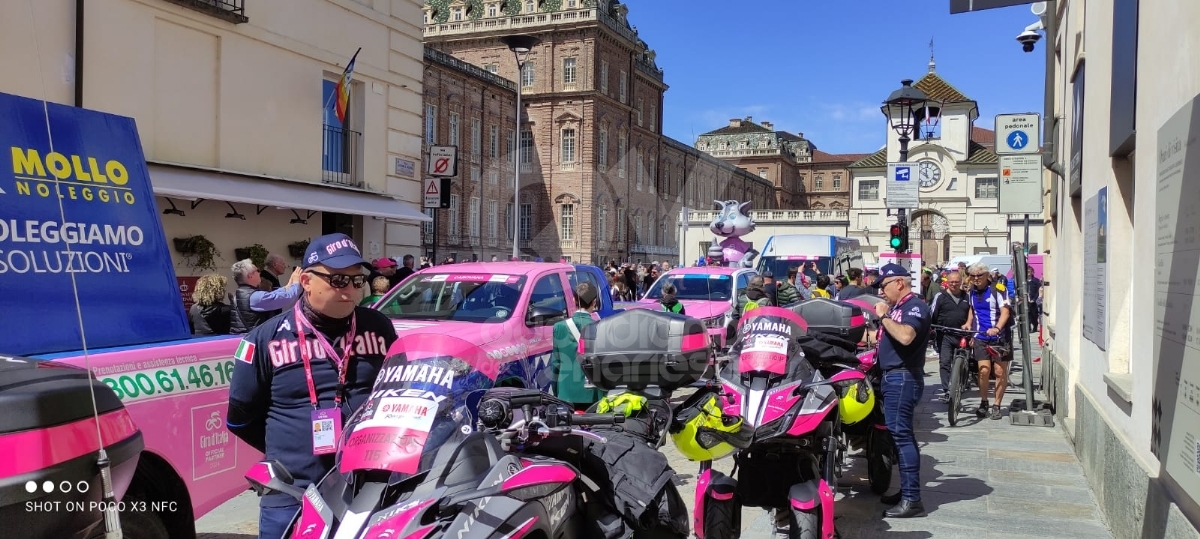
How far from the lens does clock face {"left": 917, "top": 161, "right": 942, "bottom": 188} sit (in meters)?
53.1

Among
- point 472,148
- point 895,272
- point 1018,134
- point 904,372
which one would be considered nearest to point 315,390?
point 904,372

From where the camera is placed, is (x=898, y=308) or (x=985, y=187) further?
(x=985, y=187)

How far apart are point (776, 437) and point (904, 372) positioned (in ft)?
7.44

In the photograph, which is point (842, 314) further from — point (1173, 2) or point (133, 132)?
point (133, 132)

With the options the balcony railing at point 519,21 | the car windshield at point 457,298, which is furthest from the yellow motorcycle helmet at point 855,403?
the balcony railing at point 519,21

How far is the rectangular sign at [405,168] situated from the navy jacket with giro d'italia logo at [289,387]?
15.0 meters

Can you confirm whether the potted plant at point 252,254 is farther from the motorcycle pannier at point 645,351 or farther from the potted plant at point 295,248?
the motorcycle pannier at point 645,351

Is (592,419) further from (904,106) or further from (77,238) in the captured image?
(904,106)

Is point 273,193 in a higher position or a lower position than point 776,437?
higher

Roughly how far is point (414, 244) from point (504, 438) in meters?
16.5

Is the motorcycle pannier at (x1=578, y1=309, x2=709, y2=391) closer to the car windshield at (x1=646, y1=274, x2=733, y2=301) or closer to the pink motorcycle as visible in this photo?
the pink motorcycle

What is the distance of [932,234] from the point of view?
2285 inches

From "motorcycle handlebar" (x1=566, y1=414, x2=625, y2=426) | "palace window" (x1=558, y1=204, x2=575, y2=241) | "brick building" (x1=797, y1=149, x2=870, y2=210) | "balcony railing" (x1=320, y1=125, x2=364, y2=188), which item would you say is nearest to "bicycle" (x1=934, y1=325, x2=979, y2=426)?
"motorcycle handlebar" (x1=566, y1=414, x2=625, y2=426)

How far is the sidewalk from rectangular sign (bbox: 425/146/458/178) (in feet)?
35.7
